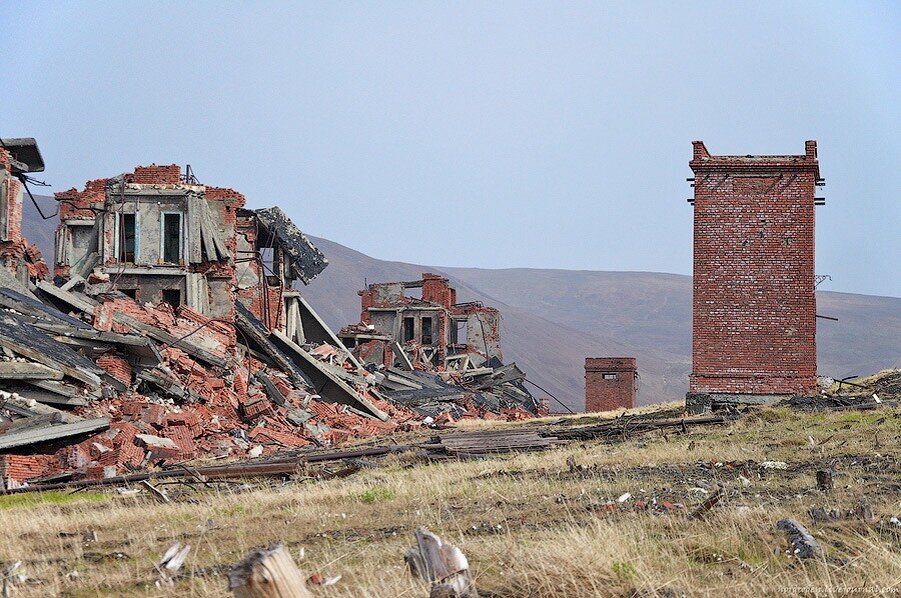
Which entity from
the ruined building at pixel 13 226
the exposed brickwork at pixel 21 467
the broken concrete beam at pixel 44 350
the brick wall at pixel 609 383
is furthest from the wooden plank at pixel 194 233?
the brick wall at pixel 609 383

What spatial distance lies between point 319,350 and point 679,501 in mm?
23168

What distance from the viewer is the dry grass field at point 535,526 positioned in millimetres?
5438

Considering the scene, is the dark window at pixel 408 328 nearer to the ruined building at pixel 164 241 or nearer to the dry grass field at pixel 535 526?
the ruined building at pixel 164 241

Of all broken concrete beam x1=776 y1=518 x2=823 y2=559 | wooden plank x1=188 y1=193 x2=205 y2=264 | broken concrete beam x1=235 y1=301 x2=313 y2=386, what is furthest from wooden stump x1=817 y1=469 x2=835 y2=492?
wooden plank x1=188 y1=193 x2=205 y2=264

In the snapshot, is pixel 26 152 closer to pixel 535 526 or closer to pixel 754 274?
pixel 754 274

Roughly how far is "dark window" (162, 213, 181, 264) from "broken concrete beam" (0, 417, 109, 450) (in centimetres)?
984

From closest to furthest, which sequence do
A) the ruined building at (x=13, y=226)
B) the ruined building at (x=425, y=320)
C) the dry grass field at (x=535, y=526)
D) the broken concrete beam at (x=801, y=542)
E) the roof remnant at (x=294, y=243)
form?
the dry grass field at (x=535, y=526) < the broken concrete beam at (x=801, y=542) < the ruined building at (x=13, y=226) < the roof remnant at (x=294, y=243) < the ruined building at (x=425, y=320)

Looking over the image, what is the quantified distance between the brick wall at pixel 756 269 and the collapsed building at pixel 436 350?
12918 millimetres

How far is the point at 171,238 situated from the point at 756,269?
14881 mm

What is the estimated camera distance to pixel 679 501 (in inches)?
325

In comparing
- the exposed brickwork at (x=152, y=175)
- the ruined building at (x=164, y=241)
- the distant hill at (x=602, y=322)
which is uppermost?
the exposed brickwork at (x=152, y=175)

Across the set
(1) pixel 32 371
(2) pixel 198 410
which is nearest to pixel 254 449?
(2) pixel 198 410

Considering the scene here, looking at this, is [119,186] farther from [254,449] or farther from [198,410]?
[254,449]

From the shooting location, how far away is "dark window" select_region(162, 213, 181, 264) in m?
26.3
